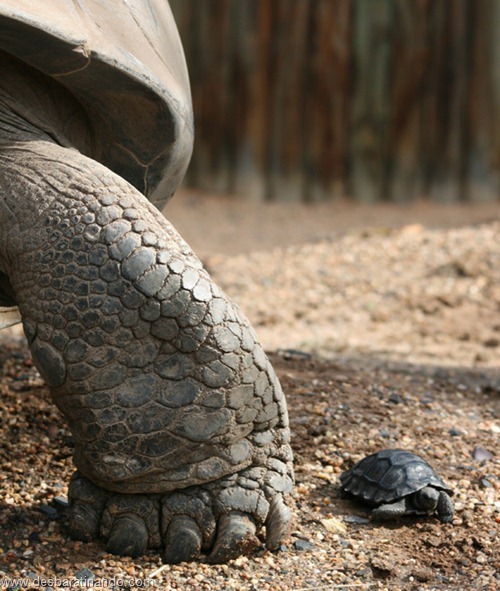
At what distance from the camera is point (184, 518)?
87.1 inches

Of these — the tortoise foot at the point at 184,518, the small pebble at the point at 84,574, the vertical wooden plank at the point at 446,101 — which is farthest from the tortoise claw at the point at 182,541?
the vertical wooden plank at the point at 446,101

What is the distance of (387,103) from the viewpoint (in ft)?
28.0

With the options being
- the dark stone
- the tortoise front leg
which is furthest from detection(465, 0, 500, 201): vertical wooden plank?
the dark stone

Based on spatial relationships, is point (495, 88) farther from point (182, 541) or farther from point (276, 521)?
point (182, 541)

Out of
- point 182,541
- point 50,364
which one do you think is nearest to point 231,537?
point 182,541

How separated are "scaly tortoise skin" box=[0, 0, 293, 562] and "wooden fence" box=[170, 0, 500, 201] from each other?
20.8 ft

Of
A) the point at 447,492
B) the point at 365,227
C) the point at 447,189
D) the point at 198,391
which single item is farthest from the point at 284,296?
the point at 198,391

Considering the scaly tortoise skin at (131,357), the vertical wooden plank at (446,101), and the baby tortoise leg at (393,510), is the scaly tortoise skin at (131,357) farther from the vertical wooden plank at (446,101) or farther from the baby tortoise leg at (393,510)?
the vertical wooden plank at (446,101)

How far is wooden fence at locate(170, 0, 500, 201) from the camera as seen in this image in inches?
328

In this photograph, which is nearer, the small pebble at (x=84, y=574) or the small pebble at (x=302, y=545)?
the small pebble at (x=84, y=574)

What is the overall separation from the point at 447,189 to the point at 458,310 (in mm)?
3050

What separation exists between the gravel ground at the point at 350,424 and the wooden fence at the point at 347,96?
6.47 ft

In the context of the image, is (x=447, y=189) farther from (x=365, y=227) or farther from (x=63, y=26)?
(x=63, y=26)

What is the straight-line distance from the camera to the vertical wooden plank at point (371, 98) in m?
8.40
